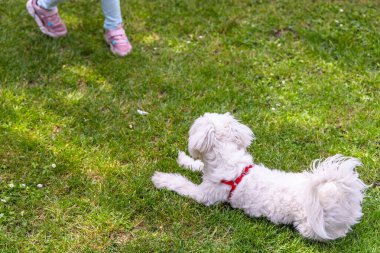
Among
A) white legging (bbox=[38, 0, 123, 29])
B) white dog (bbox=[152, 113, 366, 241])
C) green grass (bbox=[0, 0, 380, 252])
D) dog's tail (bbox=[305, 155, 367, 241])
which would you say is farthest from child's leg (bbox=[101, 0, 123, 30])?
dog's tail (bbox=[305, 155, 367, 241])

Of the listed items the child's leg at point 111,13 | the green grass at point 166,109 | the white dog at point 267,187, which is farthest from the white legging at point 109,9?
the white dog at point 267,187

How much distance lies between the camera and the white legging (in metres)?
5.15

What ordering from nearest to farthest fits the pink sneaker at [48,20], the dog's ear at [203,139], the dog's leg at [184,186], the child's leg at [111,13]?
1. the dog's ear at [203,139]
2. the dog's leg at [184,186]
3. the child's leg at [111,13]
4. the pink sneaker at [48,20]

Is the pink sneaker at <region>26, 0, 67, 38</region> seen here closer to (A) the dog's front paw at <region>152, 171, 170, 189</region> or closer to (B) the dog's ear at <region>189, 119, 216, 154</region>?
(A) the dog's front paw at <region>152, 171, 170, 189</region>

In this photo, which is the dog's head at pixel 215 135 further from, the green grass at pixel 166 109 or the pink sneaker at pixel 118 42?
the pink sneaker at pixel 118 42

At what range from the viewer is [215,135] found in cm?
345

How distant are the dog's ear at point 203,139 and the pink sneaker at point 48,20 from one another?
2.57 metres

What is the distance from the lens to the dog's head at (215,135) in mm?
3432

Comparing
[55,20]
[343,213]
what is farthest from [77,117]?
[343,213]

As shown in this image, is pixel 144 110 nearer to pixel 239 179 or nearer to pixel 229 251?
pixel 239 179

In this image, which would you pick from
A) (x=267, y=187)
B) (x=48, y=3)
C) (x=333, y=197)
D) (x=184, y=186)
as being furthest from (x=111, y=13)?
(x=333, y=197)

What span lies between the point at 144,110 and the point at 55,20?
155 cm

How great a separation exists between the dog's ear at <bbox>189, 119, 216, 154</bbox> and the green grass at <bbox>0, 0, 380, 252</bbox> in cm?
45

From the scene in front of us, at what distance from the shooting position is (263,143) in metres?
4.24
